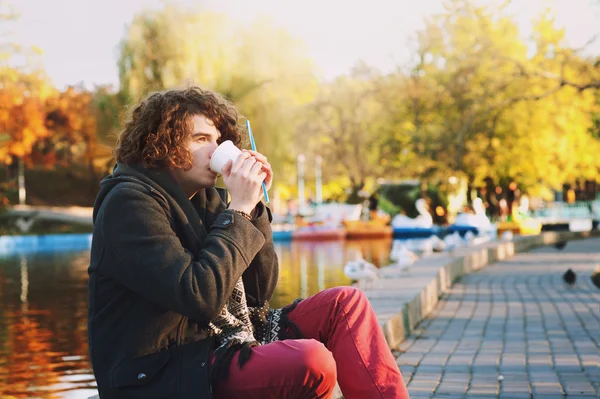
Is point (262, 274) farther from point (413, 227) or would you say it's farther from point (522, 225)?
point (522, 225)

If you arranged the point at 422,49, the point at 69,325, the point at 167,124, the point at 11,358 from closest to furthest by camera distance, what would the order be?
the point at 167,124
the point at 11,358
the point at 69,325
the point at 422,49

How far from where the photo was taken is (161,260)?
9.27 feet

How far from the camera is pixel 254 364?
9.53 ft

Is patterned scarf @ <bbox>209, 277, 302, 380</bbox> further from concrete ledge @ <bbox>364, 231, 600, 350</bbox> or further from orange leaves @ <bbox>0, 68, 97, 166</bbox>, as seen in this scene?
orange leaves @ <bbox>0, 68, 97, 166</bbox>

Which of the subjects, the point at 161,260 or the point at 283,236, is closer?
the point at 161,260

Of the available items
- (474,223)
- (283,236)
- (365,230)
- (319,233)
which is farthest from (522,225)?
(283,236)

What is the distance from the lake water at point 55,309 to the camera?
7.45 metres

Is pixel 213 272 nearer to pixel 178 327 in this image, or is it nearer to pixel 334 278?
pixel 178 327

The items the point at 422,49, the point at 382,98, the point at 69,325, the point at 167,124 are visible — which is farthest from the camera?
the point at 382,98

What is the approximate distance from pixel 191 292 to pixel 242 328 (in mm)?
373

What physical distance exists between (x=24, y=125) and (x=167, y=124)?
4752cm


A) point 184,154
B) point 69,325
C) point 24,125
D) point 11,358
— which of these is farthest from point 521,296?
point 24,125

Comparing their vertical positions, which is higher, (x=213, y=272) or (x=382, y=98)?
(x=382, y=98)

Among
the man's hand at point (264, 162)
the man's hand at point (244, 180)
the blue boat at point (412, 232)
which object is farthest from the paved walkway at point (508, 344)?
the blue boat at point (412, 232)
